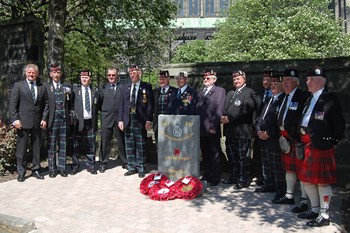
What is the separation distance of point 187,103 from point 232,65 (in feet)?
5.47

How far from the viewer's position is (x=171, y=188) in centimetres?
601

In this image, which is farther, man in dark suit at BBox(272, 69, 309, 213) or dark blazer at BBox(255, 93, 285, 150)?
dark blazer at BBox(255, 93, 285, 150)

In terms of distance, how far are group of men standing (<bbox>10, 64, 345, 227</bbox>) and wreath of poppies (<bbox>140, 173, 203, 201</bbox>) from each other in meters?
0.87

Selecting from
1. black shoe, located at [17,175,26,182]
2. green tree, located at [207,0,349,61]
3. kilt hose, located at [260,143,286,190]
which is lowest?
black shoe, located at [17,175,26,182]

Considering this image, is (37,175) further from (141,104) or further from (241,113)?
(241,113)

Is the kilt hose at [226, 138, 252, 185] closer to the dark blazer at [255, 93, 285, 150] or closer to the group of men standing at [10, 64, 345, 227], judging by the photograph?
the group of men standing at [10, 64, 345, 227]

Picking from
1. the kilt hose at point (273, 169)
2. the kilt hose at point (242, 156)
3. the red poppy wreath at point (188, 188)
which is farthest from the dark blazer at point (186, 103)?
the kilt hose at point (273, 169)

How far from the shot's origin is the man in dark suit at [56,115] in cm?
740

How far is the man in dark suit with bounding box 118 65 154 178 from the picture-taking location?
24.7 ft

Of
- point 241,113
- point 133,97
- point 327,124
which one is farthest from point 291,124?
point 133,97

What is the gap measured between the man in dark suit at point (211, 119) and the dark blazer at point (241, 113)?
0.19m

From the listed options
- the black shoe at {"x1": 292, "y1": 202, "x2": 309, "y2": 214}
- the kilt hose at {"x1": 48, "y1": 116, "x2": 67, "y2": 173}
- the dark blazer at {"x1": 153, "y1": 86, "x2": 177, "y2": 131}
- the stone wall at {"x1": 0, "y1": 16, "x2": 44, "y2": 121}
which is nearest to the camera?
the black shoe at {"x1": 292, "y1": 202, "x2": 309, "y2": 214}

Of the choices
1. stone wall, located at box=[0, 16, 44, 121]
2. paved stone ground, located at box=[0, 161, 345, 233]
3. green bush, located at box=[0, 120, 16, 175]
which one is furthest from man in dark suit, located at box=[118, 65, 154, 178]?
stone wall, located at box=[0, 16, 44, 121]

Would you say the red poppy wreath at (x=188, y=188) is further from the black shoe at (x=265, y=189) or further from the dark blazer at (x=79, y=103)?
the dark blazer at (x=79, y=103)
